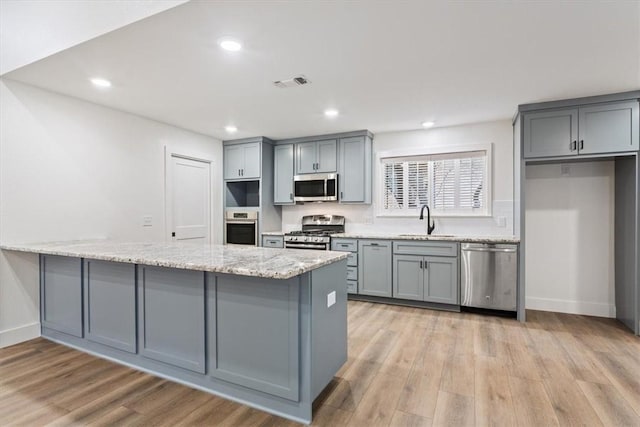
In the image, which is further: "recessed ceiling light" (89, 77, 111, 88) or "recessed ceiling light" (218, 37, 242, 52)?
"recessed ceiling light" (89, 77, 111, 88)

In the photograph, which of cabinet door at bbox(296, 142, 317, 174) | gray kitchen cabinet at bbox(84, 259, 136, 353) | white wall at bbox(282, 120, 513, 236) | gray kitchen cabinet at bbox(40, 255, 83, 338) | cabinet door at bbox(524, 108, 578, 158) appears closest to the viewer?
gray kitchen cabinet at bbox(84, 259, 136, 353)

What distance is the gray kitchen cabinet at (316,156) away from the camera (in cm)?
491

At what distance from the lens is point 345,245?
448 centimetres

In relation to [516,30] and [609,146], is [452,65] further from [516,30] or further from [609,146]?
[609,146]

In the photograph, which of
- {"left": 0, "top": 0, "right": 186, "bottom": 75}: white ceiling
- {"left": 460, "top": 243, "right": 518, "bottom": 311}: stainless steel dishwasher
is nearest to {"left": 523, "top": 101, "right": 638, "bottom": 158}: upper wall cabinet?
{"left": 460, "top": 243, "right": 518, "bottom": 311}: stainless steel dishwasher

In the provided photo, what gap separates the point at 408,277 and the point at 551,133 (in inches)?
88.5

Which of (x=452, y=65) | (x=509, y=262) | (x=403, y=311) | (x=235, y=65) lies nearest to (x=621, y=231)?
(x=509, y=262)

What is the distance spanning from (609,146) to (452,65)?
2035mm

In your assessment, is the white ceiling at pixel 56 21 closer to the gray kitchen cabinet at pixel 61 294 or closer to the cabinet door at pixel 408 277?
the gray kitchen cabinet at pixel 61 294

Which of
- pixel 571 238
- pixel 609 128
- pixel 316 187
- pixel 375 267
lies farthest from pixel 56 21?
pixel 571 238

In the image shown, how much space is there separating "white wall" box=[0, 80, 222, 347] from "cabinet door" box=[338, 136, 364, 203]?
2.48 metres

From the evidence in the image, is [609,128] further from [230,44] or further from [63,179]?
[63,179]

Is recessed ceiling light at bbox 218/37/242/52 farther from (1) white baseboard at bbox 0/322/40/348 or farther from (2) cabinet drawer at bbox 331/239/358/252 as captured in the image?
(1) white baseboard at bbox 0/322/40/348

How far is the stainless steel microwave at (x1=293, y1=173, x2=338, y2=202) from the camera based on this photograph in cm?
486
